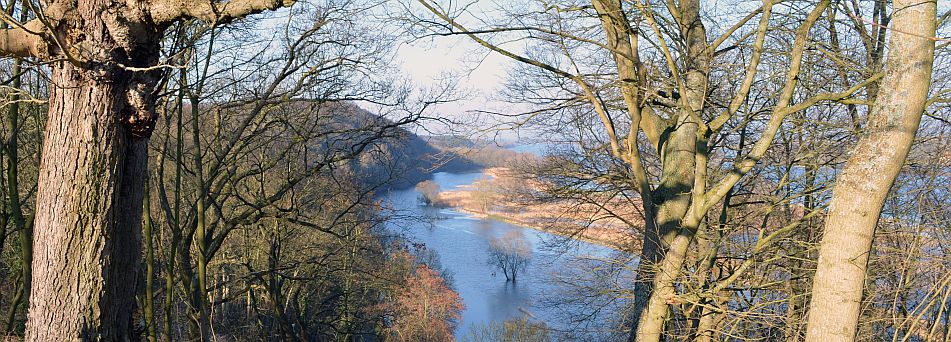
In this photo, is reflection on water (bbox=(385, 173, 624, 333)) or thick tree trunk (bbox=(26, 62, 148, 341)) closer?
thick tree trunk (bbox=(26, 62, 148, 341))

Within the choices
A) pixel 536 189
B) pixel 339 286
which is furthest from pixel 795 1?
pixel 339 286

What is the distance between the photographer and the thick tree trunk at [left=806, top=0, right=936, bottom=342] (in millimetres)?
3246

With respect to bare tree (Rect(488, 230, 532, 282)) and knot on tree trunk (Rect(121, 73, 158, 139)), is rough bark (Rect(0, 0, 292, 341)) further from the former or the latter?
bare tree (Rect(488, 230, 532, 282))

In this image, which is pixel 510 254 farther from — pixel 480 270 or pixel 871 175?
pixel 871 175

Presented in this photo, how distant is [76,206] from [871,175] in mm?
3820

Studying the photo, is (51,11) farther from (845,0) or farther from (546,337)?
(546,337)

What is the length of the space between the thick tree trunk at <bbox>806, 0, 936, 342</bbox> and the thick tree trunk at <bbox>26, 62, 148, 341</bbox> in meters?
3.61

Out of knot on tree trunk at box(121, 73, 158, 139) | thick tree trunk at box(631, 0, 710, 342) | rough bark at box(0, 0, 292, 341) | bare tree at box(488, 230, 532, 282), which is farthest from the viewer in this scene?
bare tree at box(488, 230, 532, 282)

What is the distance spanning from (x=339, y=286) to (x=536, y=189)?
5091 millimetres

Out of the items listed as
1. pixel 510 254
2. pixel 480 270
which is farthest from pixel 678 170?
pixel 480 270

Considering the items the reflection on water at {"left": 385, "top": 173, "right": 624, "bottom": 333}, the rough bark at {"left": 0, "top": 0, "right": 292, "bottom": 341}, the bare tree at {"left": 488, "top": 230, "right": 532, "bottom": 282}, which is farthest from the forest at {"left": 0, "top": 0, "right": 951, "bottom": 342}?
the bare tree at {"left": 488, "top": 230, "right": 532, "bottom": 282}

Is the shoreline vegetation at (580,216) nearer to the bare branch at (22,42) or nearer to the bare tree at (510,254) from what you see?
the bare branch at (22,42)

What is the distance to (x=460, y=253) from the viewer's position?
3200 cm

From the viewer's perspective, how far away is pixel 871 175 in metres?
3.32
